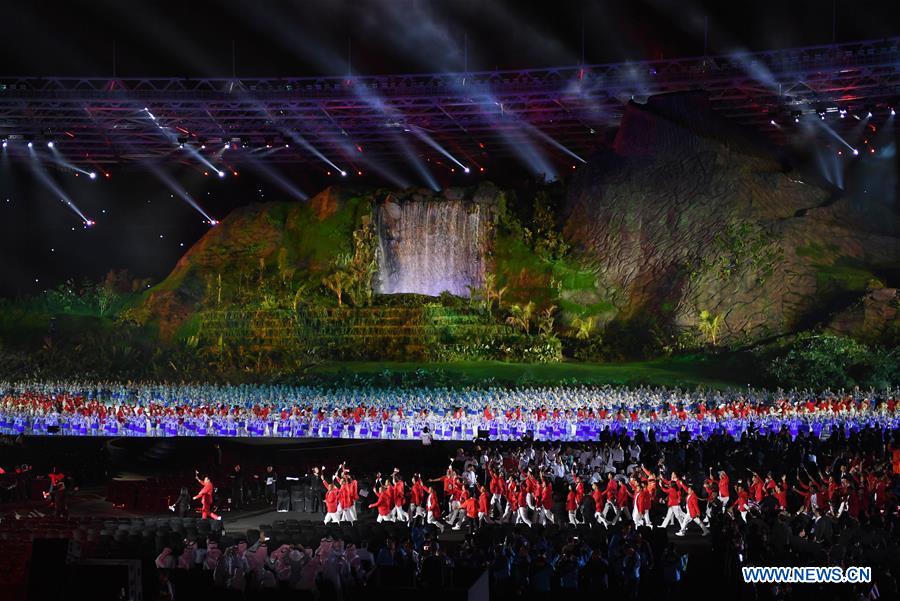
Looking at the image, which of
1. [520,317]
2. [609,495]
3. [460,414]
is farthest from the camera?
[520,317]

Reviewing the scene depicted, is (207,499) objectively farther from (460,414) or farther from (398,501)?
(460,414)

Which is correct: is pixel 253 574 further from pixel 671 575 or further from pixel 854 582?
pixel 854 582

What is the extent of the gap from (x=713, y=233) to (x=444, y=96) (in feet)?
40.3

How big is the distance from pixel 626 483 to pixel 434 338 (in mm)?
24923

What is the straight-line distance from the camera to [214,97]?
44500 millimetres

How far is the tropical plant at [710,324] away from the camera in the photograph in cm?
4297

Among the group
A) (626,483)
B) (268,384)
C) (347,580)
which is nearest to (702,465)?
(626,483)

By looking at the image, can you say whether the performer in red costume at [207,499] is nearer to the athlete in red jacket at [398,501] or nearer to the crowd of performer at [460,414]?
the athlete in red jacket at [398,501]

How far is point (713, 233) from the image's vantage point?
4634cm

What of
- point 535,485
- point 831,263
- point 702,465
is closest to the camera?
point 535,485

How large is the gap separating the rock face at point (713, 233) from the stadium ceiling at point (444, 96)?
6.02ft

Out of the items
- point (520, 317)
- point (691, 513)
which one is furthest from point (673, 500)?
point (520, 317)

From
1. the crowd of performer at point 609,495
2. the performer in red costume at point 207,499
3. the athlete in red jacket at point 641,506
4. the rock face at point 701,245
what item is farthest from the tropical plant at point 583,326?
the athlete in red jacket at point 641,506

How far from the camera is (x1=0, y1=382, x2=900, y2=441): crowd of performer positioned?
1175 inches
